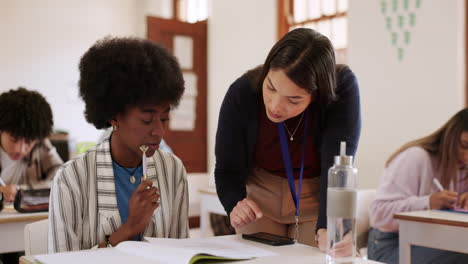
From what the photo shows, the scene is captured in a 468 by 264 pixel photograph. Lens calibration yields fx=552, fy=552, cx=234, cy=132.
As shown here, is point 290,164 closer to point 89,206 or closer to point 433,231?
point 89,206

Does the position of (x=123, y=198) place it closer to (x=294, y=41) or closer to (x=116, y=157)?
(x=116, y=157)

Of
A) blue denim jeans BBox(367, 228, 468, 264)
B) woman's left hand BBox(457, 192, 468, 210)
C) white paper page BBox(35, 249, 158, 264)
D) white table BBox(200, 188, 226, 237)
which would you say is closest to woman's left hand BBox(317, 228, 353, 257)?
white paper page BBox(35, 249, 158, 264)

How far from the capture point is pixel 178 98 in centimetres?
160

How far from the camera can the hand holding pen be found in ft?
7.75

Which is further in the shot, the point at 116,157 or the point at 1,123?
the point at 1,123

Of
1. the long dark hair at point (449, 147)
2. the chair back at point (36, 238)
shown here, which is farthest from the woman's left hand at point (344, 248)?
the long dark hair at point (449, 147)

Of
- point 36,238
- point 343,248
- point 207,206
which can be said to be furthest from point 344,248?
point 207,206

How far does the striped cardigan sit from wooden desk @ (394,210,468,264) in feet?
3.32

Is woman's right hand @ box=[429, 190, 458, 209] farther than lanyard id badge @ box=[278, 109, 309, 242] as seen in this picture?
Yes

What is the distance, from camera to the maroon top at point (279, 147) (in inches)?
63.7

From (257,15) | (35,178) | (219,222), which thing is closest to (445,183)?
(219,222)

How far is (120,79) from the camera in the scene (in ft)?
4.89

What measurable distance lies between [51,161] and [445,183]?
208 cm

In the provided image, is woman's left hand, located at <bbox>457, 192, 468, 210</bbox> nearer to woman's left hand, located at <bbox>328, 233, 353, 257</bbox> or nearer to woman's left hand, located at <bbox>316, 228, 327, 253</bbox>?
woman's left hand, located at <bbox>316, 228, 327, 253</bbox>
